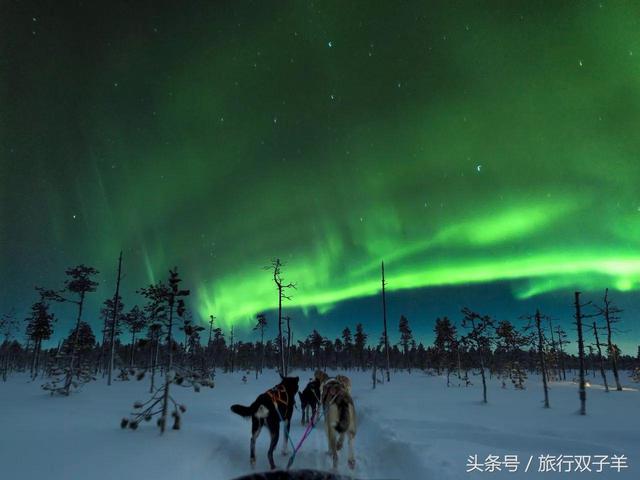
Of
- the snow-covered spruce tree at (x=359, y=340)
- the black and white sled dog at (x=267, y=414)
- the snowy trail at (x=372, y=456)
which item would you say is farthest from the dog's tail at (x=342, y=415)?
the snow-covered spruce tree at (x=359, y=340)

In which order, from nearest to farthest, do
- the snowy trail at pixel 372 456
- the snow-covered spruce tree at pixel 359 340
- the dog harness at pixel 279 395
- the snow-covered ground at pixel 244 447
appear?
the snow-covered ground at pixel 244 447
the snowy trail at pixel 372 456
the dog harness at pixel 279 395
the snow-covered spruce tree at pixel 359 340

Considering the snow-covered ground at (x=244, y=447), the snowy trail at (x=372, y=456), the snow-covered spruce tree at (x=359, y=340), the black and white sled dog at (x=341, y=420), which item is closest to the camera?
the snow-covered ground at (x=244, y=447)

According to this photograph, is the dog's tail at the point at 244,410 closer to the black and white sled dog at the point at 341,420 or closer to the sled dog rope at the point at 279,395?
the sled dog rope at the point at 279,395

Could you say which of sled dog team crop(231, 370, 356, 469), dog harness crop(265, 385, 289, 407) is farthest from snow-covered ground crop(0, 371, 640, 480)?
dog harness crop(265, 385, 289, 407)

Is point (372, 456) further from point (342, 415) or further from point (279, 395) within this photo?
point (279, 395)

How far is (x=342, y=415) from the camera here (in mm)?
8398

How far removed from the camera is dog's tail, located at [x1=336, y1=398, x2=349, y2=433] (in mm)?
8142

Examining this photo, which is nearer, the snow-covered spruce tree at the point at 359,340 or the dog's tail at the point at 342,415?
the dog's tail at the point at 342,415

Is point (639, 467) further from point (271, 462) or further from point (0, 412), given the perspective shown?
point (0, 412)

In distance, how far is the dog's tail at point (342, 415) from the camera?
8.14 metres

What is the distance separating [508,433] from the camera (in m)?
11.2

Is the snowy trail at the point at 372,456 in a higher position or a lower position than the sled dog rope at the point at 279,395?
lower

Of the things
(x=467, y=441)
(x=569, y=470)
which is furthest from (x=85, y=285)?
(x=569, y=470)

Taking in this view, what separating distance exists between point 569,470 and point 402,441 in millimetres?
3978
